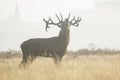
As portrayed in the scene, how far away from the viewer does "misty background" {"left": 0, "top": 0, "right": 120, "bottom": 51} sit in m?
9.96

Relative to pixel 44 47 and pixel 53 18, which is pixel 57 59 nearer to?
pixel 44 47

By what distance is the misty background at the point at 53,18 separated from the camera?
9.96 m

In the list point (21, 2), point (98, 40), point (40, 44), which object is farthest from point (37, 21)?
point (40, 44)

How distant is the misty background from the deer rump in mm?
2872

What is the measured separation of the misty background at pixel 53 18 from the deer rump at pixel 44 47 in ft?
9.42

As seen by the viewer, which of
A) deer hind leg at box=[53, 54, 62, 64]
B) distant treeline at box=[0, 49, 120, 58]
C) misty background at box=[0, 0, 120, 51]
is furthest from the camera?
distant treeline at box=[0, 49, 120, 58]

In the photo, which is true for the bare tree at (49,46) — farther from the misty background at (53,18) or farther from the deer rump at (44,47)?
the misty background at (53,18)

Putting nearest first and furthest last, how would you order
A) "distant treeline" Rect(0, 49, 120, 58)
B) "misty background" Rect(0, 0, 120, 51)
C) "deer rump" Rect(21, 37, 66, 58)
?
"deer rump" Rect(21, 37, 66, 58) → "misty background" Rect(0, 0, 120, 51) → "distant treeline" Rect(0, 49, 120, 58)

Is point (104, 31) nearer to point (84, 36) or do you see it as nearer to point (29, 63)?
point (84, 36)

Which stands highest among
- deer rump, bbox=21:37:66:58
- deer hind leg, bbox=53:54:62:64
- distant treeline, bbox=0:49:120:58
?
deer rump, bbox=21:37:66:58

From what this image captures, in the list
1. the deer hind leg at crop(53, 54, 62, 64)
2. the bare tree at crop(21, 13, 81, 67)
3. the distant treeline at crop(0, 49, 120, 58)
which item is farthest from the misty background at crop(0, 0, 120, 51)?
the deer hind leg at crop(53, 54, 62, 64)

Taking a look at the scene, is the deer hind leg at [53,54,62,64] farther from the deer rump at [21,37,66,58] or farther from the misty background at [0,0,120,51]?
the misty background at [0,0,120,51]

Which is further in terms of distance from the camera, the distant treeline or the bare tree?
the distant treeline

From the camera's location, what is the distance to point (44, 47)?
6281mm
